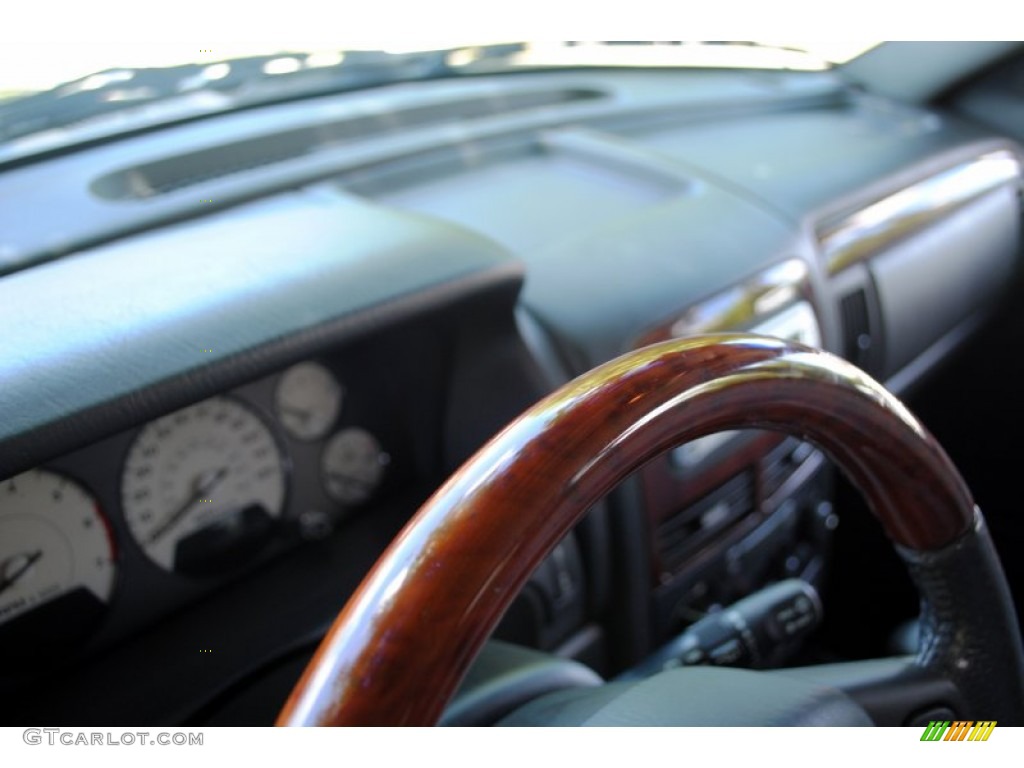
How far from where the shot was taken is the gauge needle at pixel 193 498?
3.40ft

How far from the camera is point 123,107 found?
1407mm

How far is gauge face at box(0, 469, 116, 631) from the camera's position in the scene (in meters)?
0.92

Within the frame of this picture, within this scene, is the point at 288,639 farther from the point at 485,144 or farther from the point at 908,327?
the point at 908,327

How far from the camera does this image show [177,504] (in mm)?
1045

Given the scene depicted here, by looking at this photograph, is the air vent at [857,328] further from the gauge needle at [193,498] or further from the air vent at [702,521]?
the gauge needle at [193,498]

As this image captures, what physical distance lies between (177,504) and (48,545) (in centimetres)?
13

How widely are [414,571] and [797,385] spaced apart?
11.0 inches

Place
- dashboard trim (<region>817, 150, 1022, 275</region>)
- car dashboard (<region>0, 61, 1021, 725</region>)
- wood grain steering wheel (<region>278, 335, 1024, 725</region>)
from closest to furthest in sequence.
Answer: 1. wood grain steering wheel (<region>278, 335, 1024, 725</region>)
2. car dashboard (<region>0, 61, 1021, 725</region>)
3. dashboard trim (<region>817, 150, 1022, 275</region>)

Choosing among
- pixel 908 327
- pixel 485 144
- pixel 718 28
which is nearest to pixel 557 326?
pixel 718 28
